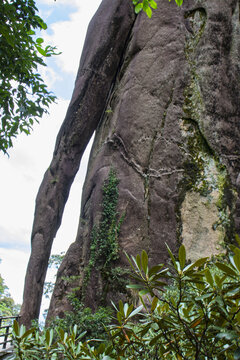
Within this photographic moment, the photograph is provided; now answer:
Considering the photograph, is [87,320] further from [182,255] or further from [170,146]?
[182,255]

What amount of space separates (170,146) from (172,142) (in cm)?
9

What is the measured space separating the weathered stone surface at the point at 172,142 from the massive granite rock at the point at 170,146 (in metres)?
0.02

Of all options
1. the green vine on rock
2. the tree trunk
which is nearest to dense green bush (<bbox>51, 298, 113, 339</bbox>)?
the green vine on rock

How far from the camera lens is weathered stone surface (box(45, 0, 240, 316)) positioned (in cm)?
625

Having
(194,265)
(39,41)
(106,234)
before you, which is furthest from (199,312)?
(39,41)

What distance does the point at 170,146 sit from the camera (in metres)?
6.62

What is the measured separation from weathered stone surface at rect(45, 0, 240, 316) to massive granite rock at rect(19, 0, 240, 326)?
0.02m

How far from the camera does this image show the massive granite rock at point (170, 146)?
20.4 ft

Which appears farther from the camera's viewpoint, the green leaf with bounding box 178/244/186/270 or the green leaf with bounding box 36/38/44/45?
the green leaf with bounding box 36/38/44/45

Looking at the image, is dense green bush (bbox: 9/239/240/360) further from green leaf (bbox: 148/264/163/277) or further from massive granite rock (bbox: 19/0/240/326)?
massive granite rock (bbox: 19/0/240/326)

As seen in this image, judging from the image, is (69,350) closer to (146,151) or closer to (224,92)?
(146,151)

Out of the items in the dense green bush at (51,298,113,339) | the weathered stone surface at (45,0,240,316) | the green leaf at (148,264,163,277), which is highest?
the weathered stone surface at (45,0,240,316)

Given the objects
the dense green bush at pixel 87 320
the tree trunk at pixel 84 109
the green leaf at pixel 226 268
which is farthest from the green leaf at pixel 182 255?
the tree trunk at pixel 84 109

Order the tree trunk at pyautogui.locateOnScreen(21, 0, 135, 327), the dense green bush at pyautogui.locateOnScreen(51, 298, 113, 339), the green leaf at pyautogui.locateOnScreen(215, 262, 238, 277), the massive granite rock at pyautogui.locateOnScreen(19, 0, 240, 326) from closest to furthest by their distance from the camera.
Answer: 1. the green leaf at pyautogui.locateOnScreen(215, 262, 238, 277)
2. the dense green bush at pyautogui.locateOnScreen(51, 298, 113, 339)
3. the massive granite rock at pyautogui.locateOnScreen(19, 0, 240, 326)
4. the tree trunk at pyautogui.locateOnScreen(21, 0, 135, 327)
